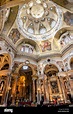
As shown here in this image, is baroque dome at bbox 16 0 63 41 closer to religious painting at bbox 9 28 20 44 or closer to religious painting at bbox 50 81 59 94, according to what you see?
religious painting at bbox 9 28 20 44

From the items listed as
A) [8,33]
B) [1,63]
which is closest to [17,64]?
[1,63]

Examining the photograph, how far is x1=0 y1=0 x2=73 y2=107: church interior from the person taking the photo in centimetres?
1532

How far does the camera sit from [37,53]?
64.3 ft

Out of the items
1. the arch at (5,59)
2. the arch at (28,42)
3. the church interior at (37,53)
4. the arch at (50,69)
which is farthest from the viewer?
the arch at (28,42)

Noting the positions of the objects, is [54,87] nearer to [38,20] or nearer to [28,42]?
[28,42]

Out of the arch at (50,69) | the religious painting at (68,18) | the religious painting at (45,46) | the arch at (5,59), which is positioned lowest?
the arch at (50,69)

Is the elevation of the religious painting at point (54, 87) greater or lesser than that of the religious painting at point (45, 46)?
lesser

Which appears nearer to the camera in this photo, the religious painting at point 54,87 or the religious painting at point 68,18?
the religious painting at point 68,18

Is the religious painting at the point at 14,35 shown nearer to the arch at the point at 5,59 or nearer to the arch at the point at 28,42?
the arch at the point at 28,42

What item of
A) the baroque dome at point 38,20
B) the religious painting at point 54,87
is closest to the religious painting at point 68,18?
the baroque dome at point 38,20

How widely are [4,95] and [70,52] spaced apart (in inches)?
398

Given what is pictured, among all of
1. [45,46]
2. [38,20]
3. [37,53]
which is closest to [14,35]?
[37,53]

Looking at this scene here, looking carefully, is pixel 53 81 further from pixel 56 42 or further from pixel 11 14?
pixel 11 14

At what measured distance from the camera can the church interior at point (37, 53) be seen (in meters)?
15.3
